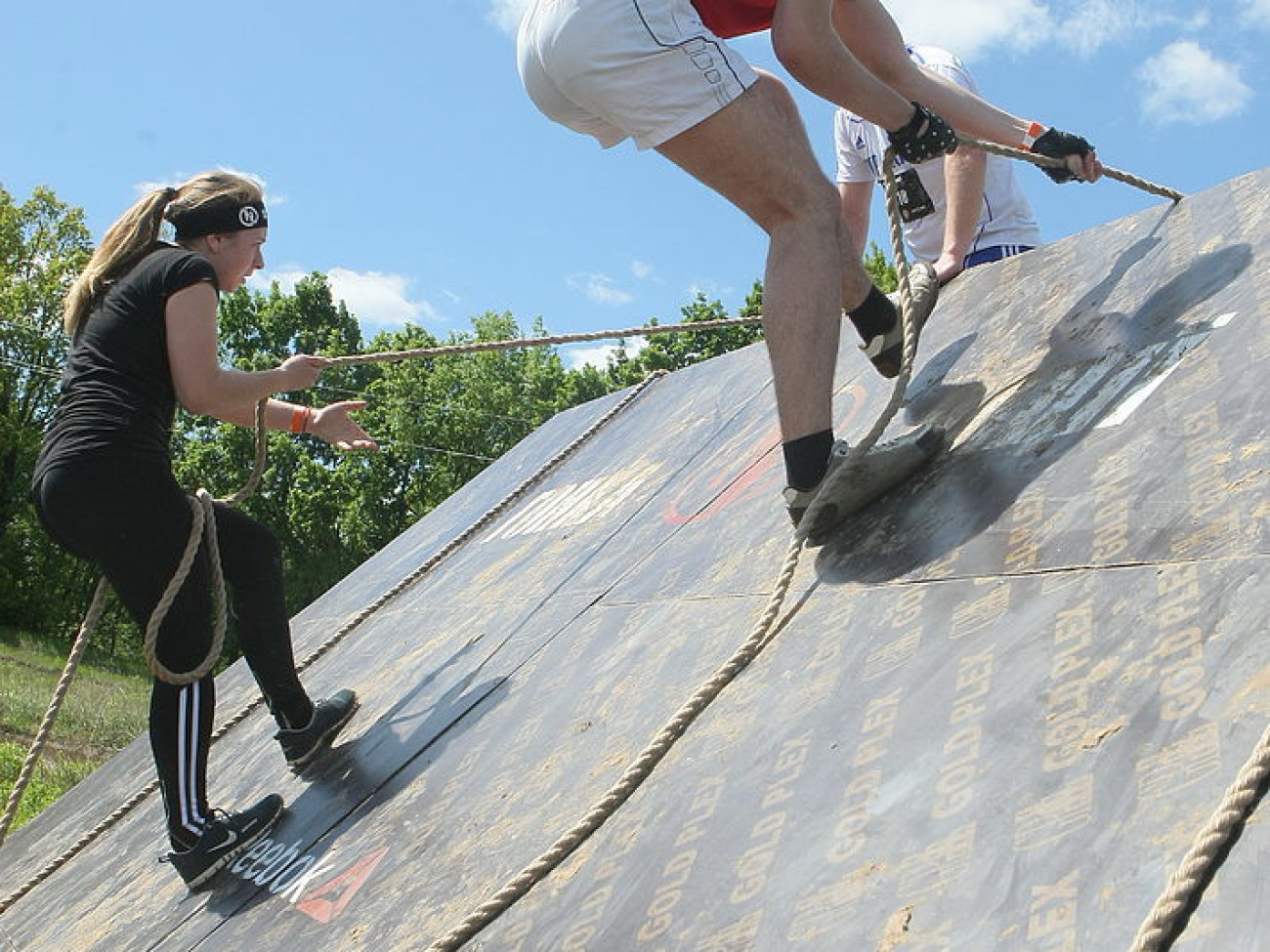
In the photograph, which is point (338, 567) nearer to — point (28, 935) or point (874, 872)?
point (28, 935)

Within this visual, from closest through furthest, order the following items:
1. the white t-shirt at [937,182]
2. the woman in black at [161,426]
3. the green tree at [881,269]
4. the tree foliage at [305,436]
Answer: the woman in black at [161,426] < the white t-shirt at [937,182] < the green tree at [881,269] < the tree foliage at [305,436]

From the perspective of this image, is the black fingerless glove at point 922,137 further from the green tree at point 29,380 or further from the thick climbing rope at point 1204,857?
the green tree at point 29,380

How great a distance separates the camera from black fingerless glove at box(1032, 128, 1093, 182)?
3.63 metres

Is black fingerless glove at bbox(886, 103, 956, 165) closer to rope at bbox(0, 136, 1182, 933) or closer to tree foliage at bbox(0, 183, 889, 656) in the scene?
rope at bbox(0, 136, 1182, 933)

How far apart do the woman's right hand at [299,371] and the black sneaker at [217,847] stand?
1.03 metres

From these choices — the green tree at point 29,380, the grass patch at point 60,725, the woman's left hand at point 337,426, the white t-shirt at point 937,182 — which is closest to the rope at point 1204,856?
the woman's left hand at point 337,426

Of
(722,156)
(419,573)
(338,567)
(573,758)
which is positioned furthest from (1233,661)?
(338,567)

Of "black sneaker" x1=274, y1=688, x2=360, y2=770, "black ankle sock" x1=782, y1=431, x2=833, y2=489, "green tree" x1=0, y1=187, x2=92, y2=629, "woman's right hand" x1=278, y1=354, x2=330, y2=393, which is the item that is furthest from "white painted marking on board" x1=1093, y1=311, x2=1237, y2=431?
"green tree" x1=0, y1=187, x2=92, y2=629

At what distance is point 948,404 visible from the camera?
3.45 meters

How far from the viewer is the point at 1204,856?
1429 mm

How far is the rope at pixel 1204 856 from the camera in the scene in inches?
54.5

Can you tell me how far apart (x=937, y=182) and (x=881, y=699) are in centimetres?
353

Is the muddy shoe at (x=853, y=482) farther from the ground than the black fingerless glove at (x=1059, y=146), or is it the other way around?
the black fingerless glove at (x=1059, y=146)

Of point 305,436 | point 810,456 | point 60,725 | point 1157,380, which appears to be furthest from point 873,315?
point 305,436
